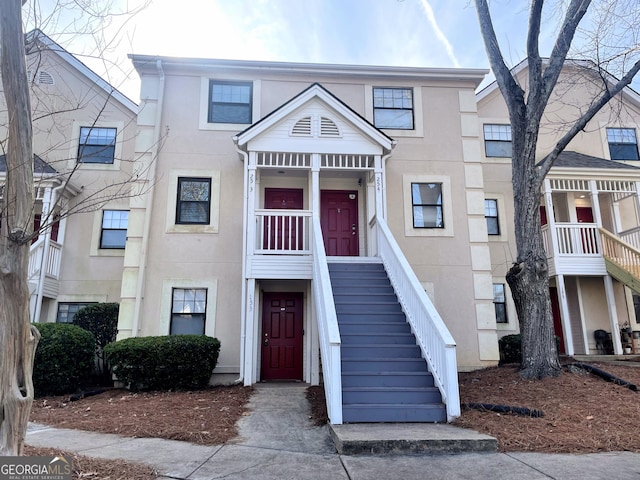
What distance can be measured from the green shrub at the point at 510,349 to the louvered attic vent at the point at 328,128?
7.16 metres

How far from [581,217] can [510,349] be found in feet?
18.5

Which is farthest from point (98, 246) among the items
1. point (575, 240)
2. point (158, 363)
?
point (575, 240)

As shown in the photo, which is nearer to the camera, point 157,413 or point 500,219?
point 157,413

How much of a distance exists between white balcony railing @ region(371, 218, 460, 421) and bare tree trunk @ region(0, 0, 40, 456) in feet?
15.2

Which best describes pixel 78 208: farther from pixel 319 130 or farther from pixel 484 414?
pixel 484 414

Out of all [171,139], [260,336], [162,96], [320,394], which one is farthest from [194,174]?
[320,394]

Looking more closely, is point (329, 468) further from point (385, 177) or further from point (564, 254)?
point (564, 254)

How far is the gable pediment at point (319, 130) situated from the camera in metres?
9.97

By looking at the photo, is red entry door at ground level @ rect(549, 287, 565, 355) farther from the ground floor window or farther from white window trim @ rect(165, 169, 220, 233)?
the ground floor window

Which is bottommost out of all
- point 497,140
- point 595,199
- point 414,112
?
point 595,199

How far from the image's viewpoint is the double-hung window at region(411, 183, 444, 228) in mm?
11000

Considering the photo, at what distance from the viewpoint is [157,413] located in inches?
264

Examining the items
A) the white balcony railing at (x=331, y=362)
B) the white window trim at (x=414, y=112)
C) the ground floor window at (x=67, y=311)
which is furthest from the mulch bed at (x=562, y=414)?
the ground floor window at (x=67, y=311)

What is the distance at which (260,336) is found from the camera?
408 inches
